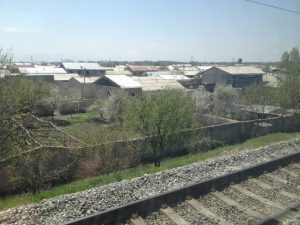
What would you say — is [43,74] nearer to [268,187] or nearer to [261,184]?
[261,184]

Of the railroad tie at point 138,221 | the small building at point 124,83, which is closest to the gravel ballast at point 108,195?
the railroad tie at point 138,221

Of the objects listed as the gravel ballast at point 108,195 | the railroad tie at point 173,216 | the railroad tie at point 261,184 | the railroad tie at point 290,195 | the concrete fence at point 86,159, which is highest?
the railroad tie at point 173,216

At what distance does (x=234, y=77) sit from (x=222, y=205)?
43216mm

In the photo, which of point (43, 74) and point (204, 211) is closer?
point (204, 211)

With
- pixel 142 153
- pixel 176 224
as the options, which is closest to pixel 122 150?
pixel 142 153

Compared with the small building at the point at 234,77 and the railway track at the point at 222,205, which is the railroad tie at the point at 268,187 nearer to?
the railway track at the point at 222,205

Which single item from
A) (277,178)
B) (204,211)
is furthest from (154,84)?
(204,211)

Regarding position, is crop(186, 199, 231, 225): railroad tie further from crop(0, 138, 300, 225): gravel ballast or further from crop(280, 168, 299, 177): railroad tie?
crop(280, 168, 299, 177): railroad tie

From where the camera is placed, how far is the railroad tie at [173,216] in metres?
5.84

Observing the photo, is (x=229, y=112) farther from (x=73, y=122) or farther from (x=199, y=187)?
(x=199, y=187)

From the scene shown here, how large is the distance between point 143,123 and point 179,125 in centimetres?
168

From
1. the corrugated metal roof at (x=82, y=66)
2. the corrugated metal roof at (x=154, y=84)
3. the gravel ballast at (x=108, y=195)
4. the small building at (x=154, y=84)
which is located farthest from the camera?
the corrugated metal roof at (x=82, y=66)

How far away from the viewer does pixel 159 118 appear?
14.7 m

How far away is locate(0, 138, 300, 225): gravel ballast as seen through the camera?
6.16m
